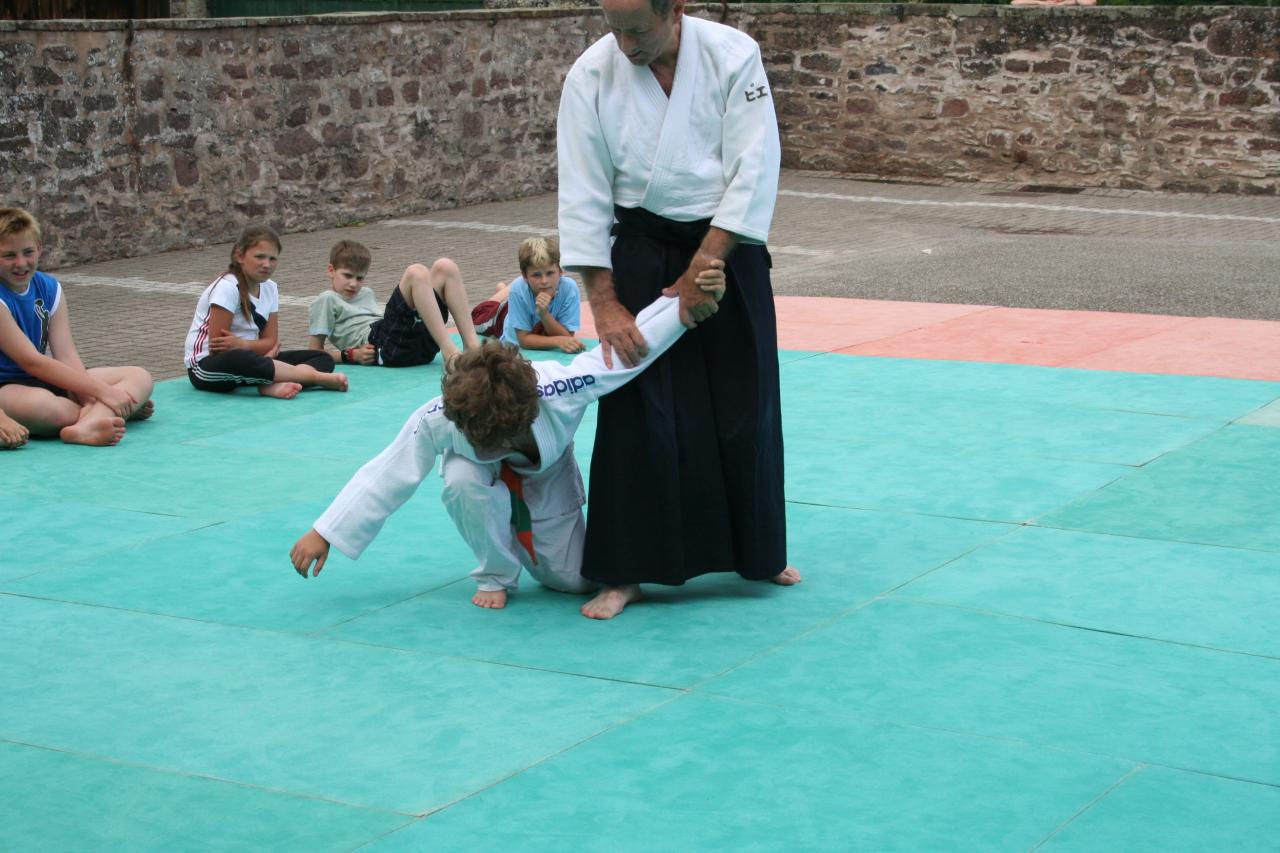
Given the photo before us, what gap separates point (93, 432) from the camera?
20.6ft

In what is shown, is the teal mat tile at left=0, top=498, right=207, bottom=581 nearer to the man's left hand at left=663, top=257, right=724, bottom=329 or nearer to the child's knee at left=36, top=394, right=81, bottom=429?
the child's knee at left=36, top=394, right=81, bottom=429

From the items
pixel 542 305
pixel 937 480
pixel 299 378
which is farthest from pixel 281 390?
Answer: pixel 937 480

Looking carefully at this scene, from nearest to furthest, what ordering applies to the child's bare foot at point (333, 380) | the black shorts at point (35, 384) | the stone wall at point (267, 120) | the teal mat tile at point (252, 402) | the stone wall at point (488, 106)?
1. the black shorts at point (35, 384)
2. the teal mat tile at point (252, 402)
3. the child's bare foot at point (333, 380)
4. the stone wall at point (267, 120)
5. the stone wall at point (488, 106)

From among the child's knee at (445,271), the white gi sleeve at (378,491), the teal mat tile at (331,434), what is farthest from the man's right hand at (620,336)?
the child's knee at (445,271)

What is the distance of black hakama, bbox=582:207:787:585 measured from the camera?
416 centimetres

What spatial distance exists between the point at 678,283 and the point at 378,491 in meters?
0.91

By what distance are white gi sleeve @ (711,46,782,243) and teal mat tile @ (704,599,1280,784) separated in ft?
3.39

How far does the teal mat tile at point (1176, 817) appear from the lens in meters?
2.89

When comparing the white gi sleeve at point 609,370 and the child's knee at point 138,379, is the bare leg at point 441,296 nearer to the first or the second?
the child's knee at point 138,379

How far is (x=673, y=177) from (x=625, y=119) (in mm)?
189

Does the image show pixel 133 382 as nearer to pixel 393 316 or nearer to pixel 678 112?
pixel 393 316

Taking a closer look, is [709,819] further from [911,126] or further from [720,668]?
[911,126]

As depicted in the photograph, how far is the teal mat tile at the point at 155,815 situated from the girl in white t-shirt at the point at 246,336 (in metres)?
4.03

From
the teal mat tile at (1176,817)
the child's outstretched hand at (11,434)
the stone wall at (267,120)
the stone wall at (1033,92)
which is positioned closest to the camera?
the teal mat tile at (1176,817)
